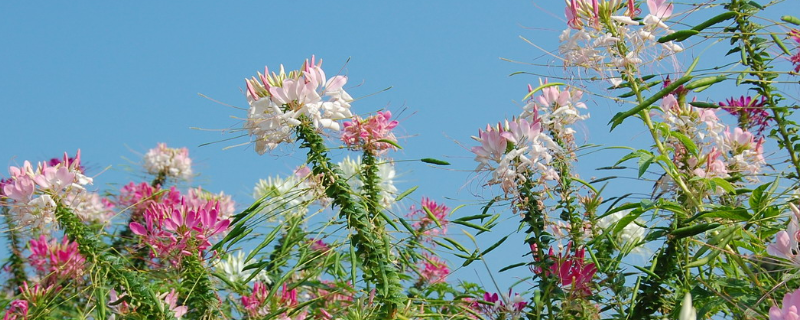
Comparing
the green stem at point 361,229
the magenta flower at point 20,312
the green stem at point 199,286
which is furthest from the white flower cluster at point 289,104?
the magenta flower at point 20,312

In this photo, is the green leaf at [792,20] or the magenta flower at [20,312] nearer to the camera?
the green leaf at [792,20]

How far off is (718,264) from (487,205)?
701 mm

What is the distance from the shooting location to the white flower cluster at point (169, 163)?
598cm

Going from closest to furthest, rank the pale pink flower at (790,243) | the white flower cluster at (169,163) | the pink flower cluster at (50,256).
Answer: the pale pink flower at (790,243) < the pink flower cluster at (50,256) < the white flower cluster at (169,163)

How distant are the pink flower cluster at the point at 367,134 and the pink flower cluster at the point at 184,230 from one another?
0.52 m

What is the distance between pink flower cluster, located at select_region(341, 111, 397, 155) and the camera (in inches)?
103

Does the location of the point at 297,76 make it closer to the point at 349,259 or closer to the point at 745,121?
the point at 349,259

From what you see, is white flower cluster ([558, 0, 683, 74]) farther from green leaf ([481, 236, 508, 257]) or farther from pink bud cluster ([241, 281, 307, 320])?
pink bud cluster ([241, 281, 307, 320])

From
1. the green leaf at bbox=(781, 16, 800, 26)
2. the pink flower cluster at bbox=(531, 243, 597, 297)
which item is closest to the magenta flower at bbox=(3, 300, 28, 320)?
the pink flower cluster at bbox=(531, 243, 597, 297)

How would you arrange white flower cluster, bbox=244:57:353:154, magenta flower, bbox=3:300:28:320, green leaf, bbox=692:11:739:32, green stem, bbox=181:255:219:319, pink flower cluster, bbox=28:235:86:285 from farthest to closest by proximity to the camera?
pink flower cluster, bbox=28:235:86:285 → magenta flower, bbox=3:300:28:320 → green stem, bbox=181:255:219:319 → white flower cluster, bbox=244:57:353:154 → green leaf, bbox=692:11:739:32

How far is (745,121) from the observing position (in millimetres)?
3604

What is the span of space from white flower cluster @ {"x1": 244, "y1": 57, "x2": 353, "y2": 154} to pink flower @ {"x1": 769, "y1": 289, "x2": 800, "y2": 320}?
132 cm

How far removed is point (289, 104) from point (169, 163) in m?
3.94

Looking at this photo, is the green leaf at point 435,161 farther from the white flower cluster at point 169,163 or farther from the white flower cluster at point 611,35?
the white flower cluster at point 169,163
